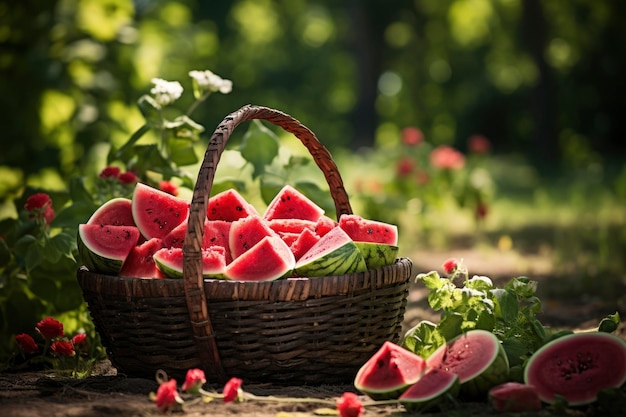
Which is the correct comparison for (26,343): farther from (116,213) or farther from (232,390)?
(232,390)

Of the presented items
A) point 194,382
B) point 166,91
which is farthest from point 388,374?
point 166,91

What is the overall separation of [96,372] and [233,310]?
102cm

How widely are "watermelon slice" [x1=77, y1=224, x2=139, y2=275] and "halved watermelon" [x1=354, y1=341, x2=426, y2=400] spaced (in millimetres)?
1053

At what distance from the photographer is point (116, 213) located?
3895mm

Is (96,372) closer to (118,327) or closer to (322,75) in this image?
(118,327)

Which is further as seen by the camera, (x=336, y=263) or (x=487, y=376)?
(x=336, y=263)

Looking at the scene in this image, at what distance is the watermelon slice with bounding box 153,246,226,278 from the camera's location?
10.6 feet

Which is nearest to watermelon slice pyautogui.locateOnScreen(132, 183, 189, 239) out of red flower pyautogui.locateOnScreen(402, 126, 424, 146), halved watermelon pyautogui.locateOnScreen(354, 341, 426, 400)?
halved watermelon pyautogui.locateOnScreen(354, 341, 426, 400)

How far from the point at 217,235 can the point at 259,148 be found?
1.48m

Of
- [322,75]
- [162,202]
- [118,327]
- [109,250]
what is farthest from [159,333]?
[322,75]

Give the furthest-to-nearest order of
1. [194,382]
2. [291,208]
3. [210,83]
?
[210,83], [291,208], [194,382]

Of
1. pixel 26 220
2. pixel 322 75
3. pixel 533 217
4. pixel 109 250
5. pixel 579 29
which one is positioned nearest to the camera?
pixel 109 250

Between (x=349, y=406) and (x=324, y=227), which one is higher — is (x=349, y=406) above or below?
below

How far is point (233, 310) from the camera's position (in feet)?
10.3
